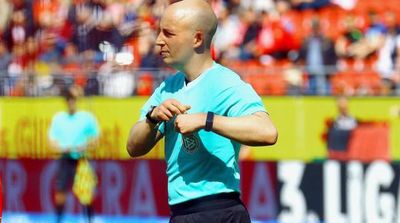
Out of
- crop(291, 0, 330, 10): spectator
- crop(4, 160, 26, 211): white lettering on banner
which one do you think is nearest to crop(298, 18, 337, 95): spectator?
crop(291, 0, 330, 10): spectator

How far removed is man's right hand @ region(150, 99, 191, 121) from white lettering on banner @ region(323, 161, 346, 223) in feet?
26.3

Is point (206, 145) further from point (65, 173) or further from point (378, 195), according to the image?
point (65, 173)

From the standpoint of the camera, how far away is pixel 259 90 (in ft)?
51.3

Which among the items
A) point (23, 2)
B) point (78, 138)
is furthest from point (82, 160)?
point (23, 2)

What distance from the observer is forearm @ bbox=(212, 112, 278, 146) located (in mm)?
4828

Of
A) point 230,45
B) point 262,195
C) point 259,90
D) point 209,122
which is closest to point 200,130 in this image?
point 209,122

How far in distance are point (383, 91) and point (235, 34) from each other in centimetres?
329

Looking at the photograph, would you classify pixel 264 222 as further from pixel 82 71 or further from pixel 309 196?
pixel 82 71

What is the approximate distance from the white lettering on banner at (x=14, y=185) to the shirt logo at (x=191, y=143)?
8798 mm

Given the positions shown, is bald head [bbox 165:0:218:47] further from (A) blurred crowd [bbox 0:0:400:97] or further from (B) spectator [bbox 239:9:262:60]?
(B) spectator [bbox 239:9:262:60]

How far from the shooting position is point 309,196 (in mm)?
12805

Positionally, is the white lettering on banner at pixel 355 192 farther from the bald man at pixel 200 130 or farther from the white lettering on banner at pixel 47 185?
the bald man at pixel 200 130

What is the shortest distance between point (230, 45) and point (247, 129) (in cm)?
1281

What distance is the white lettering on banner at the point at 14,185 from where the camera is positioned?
1373cm
